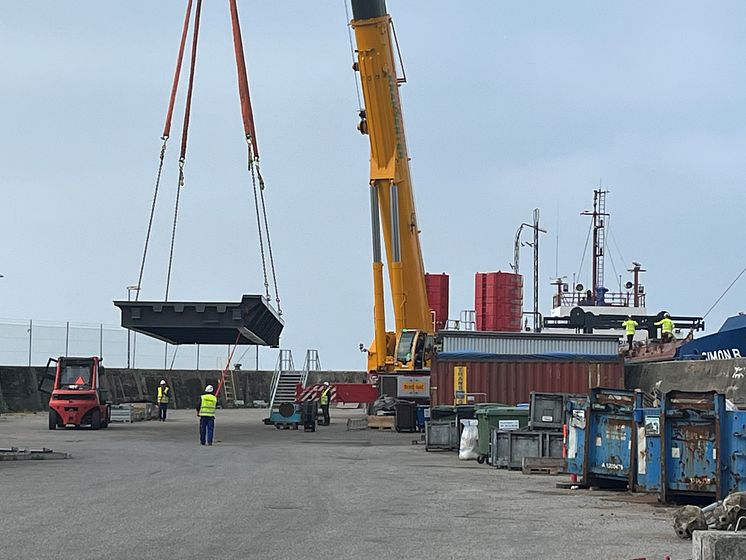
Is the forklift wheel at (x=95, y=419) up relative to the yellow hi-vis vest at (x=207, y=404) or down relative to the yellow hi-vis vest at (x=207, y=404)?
down

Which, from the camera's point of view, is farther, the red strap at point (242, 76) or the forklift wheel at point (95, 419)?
the forklift wheel at point (95, 419)

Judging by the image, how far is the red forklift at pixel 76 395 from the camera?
35.8m

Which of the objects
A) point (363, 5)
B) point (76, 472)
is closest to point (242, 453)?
point (76, 472)

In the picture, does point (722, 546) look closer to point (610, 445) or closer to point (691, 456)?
point (691, 456)

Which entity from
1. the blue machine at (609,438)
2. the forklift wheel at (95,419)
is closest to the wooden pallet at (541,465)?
the blue machine at (609,438)

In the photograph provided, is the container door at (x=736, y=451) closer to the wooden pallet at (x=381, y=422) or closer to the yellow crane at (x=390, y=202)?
the yellow crane at (x=390, y=202)

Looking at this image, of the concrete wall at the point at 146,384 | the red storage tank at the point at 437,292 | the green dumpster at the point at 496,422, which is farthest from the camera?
the concrete wall at the point at 146,384

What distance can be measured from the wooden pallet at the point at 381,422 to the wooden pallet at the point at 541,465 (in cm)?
1720

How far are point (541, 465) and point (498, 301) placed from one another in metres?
28.5

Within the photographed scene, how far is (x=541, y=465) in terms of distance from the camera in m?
20.7

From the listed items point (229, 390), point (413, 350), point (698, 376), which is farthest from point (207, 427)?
point (229, 390)

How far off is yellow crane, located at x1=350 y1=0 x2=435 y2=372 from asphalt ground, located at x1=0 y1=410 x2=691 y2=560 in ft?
42.5

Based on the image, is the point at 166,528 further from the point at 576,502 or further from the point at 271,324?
the point at 271,324

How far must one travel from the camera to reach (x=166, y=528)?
1182 centimetres
